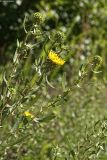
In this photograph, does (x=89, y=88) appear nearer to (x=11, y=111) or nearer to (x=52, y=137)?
(x=52, y=137)

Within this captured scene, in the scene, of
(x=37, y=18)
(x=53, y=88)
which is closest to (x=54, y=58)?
(x=37, y=18)

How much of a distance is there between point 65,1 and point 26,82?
3.81 metres

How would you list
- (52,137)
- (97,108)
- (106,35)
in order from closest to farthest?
(52,137) → (97,108) → (106,35)

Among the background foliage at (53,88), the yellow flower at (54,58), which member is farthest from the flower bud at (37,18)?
the yellow flower at (54,58)

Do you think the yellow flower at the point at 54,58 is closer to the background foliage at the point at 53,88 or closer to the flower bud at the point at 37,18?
the background foliage at the point at 53,88

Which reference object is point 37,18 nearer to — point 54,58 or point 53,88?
point 54,58

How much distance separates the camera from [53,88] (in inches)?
104

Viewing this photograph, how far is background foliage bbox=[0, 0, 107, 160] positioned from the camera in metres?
2.06

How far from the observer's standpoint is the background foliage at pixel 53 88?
2064 mm

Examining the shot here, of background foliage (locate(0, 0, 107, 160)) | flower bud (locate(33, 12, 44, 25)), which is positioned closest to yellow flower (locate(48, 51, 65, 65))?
background foliage (locate(0, 0, 107, 160))

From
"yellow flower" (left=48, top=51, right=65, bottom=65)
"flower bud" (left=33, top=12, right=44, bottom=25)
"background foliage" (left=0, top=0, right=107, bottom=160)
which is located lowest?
"background foliage" (left=0, top=0, right=107, bottom=160)

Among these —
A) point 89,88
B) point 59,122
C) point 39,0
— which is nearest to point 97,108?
point 89,88

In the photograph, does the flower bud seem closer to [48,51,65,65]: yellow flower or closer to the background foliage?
the background foliage

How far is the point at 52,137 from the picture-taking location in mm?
3447
